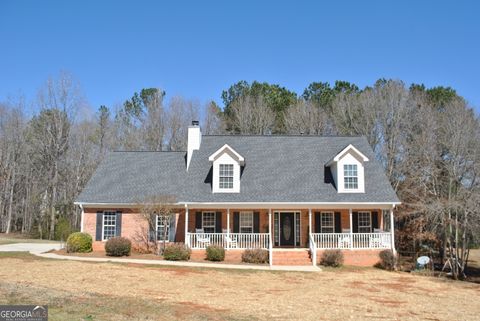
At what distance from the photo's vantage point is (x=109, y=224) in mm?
25125

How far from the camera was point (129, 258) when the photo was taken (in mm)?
22109

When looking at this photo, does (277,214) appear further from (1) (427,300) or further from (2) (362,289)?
(1) (427,300)

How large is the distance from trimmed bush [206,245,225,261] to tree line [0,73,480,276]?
11.8 metres

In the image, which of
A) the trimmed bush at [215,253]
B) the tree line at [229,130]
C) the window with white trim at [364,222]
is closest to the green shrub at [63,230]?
the tree line at [229,130]

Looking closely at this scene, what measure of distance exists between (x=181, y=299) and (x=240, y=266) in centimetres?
844

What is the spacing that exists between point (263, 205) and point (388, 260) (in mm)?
7129

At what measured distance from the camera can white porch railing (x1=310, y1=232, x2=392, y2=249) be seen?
76.7 ft

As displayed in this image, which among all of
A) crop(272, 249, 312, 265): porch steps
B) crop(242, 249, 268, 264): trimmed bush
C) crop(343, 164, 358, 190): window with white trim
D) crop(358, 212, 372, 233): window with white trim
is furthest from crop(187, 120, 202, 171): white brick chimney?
crop(358, 212, 372, 233): window with white trim

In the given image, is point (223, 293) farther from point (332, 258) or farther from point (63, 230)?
point (63, 230)

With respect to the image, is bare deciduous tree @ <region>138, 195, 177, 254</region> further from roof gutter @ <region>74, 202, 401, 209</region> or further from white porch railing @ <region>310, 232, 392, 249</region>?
white porch railing @ <region>310, 232, 392, 249</region>

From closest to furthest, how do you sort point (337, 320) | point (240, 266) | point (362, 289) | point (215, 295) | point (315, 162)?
1. point (337, 320)
2. point (215, 295)
3. point (362, 289)
4. point (240, 266)
5. point (315, 162)

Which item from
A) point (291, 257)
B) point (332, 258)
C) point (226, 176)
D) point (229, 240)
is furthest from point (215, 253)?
point (332, 258)

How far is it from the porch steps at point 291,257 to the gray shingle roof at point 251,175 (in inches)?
113

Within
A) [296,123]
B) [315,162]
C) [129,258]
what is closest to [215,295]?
[129,258]
